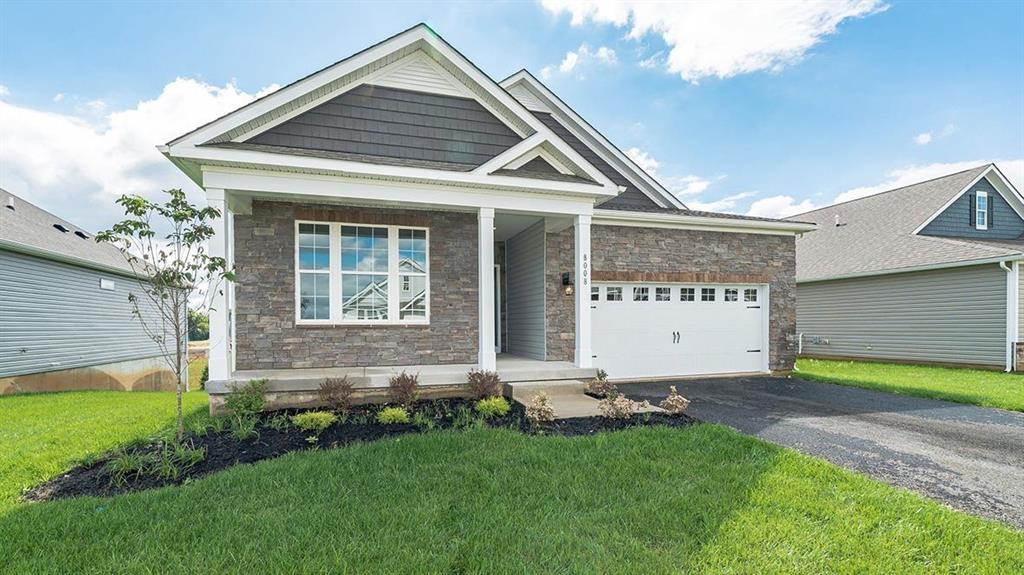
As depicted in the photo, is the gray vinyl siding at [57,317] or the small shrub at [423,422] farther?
the gray vinyl siding at [57,317]

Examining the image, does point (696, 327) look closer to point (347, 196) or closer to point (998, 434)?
point (998, 434)

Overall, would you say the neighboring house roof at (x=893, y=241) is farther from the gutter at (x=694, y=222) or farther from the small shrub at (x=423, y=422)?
the small shrub at (x=423, y=422)

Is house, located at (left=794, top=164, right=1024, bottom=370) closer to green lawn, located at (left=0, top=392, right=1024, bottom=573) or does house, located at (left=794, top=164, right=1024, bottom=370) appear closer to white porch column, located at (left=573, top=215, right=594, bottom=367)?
white porch column, located at (left=573, top=215, right=594, bottom=367)

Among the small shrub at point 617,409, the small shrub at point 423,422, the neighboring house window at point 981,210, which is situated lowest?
the small shrub at point 423,422

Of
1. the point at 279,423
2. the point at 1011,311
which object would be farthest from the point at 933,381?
the point at 279,423

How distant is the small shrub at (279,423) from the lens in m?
5.44

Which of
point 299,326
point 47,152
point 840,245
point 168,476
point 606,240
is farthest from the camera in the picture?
point 840,245


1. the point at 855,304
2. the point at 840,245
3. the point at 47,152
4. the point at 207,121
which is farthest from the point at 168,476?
the point at 840,245

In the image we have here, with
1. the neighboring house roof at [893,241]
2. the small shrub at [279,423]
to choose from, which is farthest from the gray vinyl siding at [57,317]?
the neighboring house roof at [893,241]

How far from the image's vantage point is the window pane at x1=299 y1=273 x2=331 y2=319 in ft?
25.2

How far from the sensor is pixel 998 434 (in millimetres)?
5688

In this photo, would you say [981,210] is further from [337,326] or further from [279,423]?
[279,423]

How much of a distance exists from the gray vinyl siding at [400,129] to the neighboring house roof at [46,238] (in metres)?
7.74

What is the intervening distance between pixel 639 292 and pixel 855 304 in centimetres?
918
